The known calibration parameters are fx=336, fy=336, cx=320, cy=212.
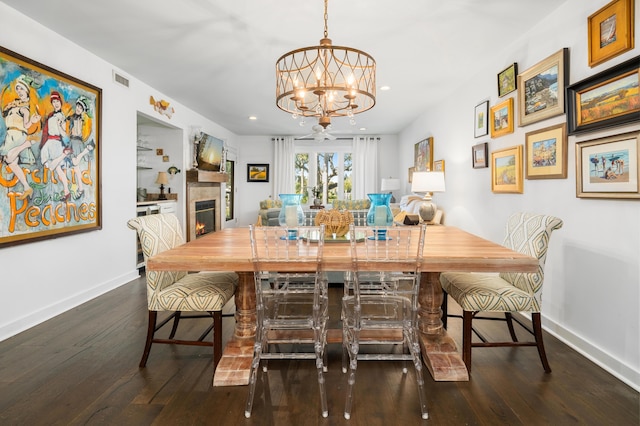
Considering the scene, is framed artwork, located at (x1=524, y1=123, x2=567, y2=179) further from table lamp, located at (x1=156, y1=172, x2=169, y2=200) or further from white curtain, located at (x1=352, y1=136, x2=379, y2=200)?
white curtain, located at (x1=352, y1=136, x2=379, y2=200)

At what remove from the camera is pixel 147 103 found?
435 cm

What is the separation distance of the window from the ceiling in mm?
4148

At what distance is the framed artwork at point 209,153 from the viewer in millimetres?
5859

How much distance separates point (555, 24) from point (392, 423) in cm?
295

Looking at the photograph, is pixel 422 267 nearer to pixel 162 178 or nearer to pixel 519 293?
pixel 519 293

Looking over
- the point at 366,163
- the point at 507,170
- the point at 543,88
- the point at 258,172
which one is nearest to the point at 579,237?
the point at 507,170

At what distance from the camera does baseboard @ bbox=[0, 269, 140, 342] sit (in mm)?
2467

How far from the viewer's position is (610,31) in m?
2.01

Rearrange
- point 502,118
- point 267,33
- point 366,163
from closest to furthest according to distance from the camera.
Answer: point 267,33 → point 502,118 → point 366,163

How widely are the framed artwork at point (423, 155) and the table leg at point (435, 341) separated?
3.78 meters

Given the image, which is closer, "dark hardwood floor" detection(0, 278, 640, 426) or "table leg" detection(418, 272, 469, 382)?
"dark hardwood floor" detection(0, 278, 640, 426)

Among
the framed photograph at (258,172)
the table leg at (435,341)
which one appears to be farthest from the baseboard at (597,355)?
the framed photograph at (258,172)

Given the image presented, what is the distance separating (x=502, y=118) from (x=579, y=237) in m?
1.45

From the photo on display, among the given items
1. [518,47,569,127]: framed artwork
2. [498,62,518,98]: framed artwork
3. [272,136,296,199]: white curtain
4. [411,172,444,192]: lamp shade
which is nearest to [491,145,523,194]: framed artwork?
[518,47,569,127]: framed artwork
